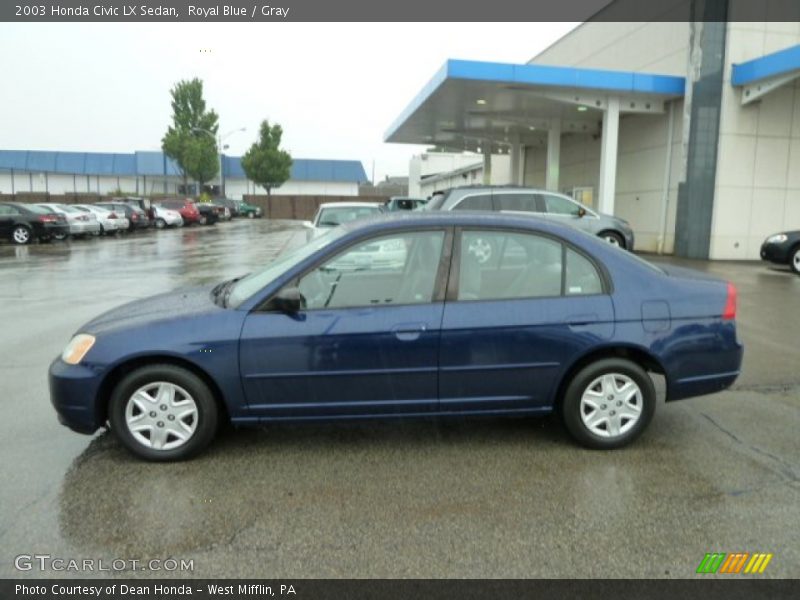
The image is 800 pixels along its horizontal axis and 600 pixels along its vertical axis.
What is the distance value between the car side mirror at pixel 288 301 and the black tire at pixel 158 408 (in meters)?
0.67

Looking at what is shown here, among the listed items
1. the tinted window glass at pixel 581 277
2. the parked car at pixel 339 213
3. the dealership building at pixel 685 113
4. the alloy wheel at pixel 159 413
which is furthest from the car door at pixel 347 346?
the dealership building at pixel 685 113

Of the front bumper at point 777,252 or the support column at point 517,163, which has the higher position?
the support column at point 517,163

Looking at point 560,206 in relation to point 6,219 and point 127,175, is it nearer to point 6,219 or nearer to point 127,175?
point 6,219

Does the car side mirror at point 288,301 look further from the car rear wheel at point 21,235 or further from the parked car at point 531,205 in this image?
the car rear wheel at point 21,235

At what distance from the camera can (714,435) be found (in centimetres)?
445

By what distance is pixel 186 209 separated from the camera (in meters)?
38.0

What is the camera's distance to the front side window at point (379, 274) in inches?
156

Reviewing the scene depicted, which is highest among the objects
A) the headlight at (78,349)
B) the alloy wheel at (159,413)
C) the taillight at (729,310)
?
the taillight at (729,310)

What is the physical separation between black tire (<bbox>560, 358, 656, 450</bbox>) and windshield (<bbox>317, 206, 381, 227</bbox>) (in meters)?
9.26

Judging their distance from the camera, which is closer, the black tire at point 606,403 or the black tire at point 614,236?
the black tire at point 606,403

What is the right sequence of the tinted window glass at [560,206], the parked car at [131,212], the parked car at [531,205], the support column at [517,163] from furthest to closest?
the support column at [517,163] < the parked car at [131,212] < the tinted window glass at [560,206] < the parked car at [531,205]

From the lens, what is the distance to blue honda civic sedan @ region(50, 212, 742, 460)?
3.83m

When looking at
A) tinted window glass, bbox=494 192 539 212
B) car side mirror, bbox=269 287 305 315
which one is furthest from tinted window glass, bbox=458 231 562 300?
tinted window glass, bbox=494 192 539 212
